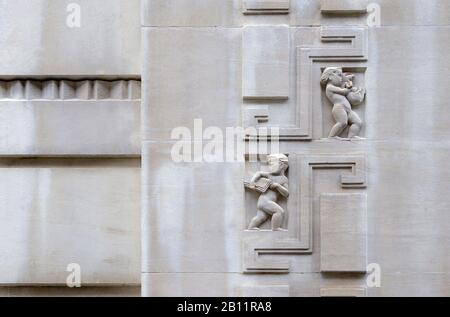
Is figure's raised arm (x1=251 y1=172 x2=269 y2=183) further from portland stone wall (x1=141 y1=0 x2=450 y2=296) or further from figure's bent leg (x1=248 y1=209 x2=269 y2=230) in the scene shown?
figure's bent leg (x1=248 y1=209 x2=269 y2=230)

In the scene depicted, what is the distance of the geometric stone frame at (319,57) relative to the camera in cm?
736

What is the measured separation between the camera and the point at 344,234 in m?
7.25

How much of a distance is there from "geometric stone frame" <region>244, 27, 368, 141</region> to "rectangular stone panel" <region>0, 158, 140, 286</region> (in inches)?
54.3

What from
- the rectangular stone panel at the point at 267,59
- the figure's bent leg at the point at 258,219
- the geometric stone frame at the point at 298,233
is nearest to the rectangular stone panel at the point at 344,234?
the geometric stone frame at the point at 298,233

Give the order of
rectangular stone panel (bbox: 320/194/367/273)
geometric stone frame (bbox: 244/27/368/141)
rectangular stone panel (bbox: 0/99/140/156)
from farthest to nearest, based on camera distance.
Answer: rectangular stone panel (bbox: 0/99/140/156)
geometric stone frame (bbox: 244/27/368/141)
rectangular stone panel (bbox: 320/194/367/273)

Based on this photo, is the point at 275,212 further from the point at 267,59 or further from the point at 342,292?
the point at 267,59

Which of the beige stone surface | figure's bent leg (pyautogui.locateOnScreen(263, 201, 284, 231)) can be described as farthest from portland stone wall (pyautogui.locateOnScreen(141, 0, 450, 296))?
the beige stone surface

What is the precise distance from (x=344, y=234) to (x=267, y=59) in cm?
162

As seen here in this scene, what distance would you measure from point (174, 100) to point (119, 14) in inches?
36.9

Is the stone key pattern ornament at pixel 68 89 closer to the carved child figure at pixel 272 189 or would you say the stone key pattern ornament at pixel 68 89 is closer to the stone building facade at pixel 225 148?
the stone building facade at pixel 225 148

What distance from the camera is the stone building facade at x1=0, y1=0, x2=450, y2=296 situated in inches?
286

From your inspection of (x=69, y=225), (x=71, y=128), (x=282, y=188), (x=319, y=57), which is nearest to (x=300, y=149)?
(x=282, y=188)

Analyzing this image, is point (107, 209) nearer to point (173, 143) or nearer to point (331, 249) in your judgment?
point (173, 143)

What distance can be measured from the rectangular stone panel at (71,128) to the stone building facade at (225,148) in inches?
0.5
